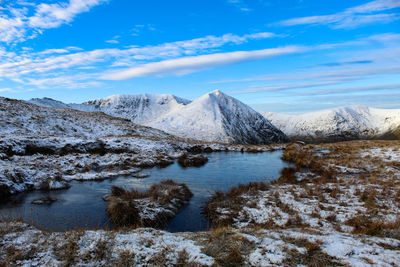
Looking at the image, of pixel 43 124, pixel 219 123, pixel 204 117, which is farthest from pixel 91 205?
→ pixel 204 117

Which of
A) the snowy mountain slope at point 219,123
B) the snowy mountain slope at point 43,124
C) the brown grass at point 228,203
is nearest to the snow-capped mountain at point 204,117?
the snowy mountain slope at point 219,123

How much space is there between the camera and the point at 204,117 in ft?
365

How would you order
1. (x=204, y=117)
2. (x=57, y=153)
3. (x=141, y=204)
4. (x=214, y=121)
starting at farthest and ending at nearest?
(x=204, y=117) → (x=214, y=121) → (x=57, y=153) → (x=141, y=204)

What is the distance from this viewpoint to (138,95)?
181875 mm

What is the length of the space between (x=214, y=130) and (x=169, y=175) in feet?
251

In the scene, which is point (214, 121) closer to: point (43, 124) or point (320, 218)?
point (43, 124)

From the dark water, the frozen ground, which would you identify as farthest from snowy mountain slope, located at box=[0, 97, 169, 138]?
the dark water

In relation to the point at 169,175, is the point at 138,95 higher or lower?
higher

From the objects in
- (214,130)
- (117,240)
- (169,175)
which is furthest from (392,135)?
(117,240)

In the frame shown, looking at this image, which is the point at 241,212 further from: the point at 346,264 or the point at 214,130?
the point at 214,130

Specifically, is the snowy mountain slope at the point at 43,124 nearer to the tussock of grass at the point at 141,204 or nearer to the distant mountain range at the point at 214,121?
the tussock of grass at the point at 141,204

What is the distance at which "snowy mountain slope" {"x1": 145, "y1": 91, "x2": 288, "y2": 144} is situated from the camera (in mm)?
96950

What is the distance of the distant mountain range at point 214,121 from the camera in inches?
4001

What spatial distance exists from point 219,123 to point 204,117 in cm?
A: 943
